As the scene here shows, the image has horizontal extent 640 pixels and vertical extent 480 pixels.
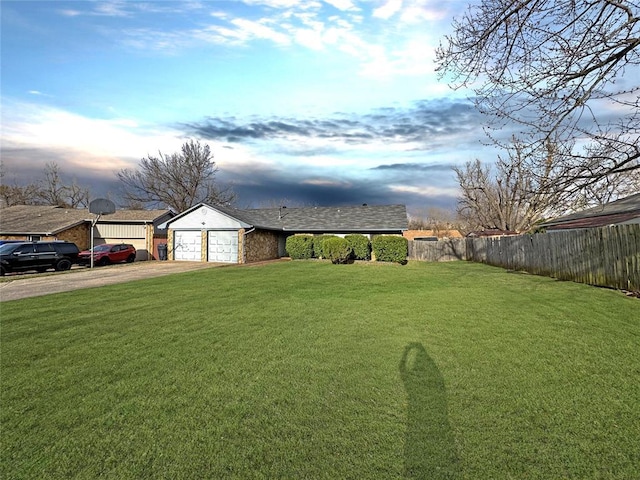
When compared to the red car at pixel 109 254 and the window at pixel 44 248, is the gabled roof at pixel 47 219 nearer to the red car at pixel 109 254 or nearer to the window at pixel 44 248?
the red car at pixel 109 254

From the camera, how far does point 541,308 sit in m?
7.43

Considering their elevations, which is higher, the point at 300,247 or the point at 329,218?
the point at 329,218

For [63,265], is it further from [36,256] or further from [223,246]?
[223,246]

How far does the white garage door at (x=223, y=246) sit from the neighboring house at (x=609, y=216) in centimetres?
1761

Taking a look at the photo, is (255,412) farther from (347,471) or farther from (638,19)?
(638,19)

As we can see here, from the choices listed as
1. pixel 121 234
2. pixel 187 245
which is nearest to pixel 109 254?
pixel 187 245

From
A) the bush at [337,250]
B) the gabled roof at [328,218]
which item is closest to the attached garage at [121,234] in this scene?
the gabled roof at [328,218]

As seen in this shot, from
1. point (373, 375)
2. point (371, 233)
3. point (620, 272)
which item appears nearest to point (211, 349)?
point (373, 375)

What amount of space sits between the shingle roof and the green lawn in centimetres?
1786

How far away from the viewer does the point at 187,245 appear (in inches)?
952

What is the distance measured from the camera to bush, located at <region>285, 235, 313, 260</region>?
966 inches

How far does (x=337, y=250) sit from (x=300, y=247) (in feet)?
13.8

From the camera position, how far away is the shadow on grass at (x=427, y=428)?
2408mm

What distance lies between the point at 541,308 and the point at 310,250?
1805 centimetres
